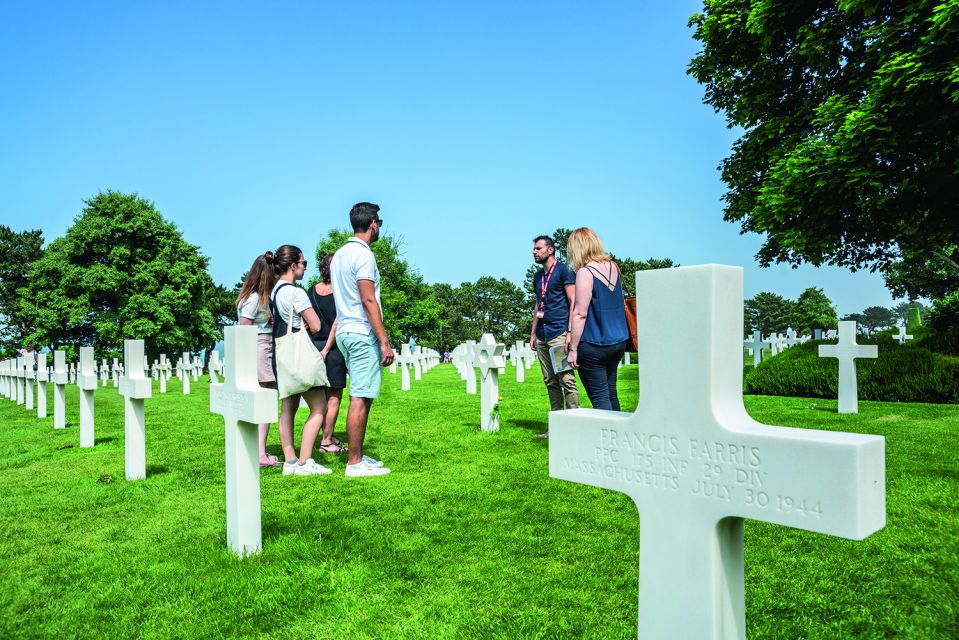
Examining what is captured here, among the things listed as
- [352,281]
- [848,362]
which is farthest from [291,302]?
[848,362]

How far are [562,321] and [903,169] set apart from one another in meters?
10.2

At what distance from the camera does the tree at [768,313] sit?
98.6m

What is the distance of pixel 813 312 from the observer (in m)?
79.9

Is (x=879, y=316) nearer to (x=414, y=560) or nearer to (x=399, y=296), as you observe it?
(x=399, y=296)

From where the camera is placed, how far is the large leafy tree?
33906 mm

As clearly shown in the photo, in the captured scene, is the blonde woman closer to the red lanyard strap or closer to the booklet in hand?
the booklet in hand

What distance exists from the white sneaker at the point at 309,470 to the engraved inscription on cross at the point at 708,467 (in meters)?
4.00

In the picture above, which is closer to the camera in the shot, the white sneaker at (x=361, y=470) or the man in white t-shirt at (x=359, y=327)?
the man in white t-shirt at (x=359, y=327)

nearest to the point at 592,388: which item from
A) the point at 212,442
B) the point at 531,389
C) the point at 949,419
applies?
the point at 212,442

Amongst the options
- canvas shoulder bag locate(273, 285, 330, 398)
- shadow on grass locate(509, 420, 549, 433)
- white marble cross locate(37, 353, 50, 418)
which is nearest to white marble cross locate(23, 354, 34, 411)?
white marble cross locate(37, 353, 50, 418)

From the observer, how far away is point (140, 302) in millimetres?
34062

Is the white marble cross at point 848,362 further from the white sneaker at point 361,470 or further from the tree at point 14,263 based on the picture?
the tree at point 14,263

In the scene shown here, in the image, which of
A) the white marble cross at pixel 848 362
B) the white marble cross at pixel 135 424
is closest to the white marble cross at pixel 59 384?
the white marble cross at pixel 135 424

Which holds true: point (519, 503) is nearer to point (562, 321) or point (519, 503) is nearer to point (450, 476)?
point (450, 476)
